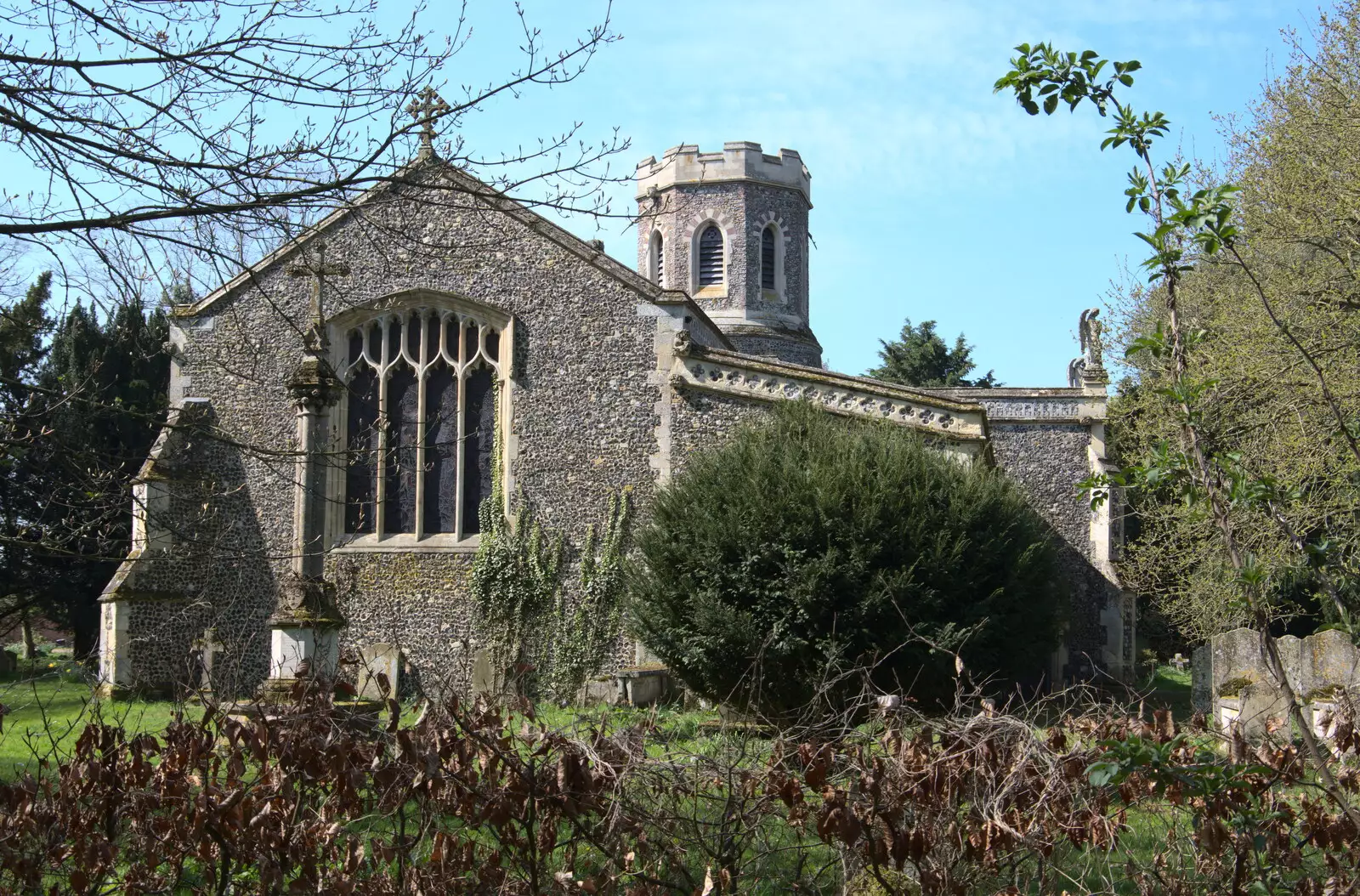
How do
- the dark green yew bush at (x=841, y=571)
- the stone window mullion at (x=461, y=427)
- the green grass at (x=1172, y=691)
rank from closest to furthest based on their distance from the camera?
the dark green yew bush at (x=841, y=571) → the green grass at (x=1172, y=691) → the stone window mullion at (x=461, y=427)

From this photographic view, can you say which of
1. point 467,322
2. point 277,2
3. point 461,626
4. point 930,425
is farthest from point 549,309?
point 277,2

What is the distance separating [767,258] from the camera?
93.2 ft

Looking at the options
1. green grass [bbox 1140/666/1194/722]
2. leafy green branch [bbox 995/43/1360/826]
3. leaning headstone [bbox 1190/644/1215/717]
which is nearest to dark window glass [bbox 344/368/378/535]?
green grass [bbox 1140/666/1194/722]

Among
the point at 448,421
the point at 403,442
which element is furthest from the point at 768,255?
the point at 403,442

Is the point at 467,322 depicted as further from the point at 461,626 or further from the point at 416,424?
the point at 461,626

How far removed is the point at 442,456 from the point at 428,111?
38.4 ft

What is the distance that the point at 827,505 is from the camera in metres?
13.1

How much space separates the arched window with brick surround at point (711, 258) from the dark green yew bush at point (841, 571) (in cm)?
1447

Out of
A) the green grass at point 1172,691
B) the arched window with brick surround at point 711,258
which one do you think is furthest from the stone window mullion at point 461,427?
the arched window with brick surround at point 711,258

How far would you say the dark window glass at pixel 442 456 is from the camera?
1745 centimetres

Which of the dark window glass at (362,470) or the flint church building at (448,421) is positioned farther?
the dark window glass at (362,470)

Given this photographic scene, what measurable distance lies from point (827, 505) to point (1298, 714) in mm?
9200

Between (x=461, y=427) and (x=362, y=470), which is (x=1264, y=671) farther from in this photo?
(x=362, y=470)

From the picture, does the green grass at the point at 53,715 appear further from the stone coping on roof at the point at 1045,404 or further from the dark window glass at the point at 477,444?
the stone coping on roof at the point at 1045,404
